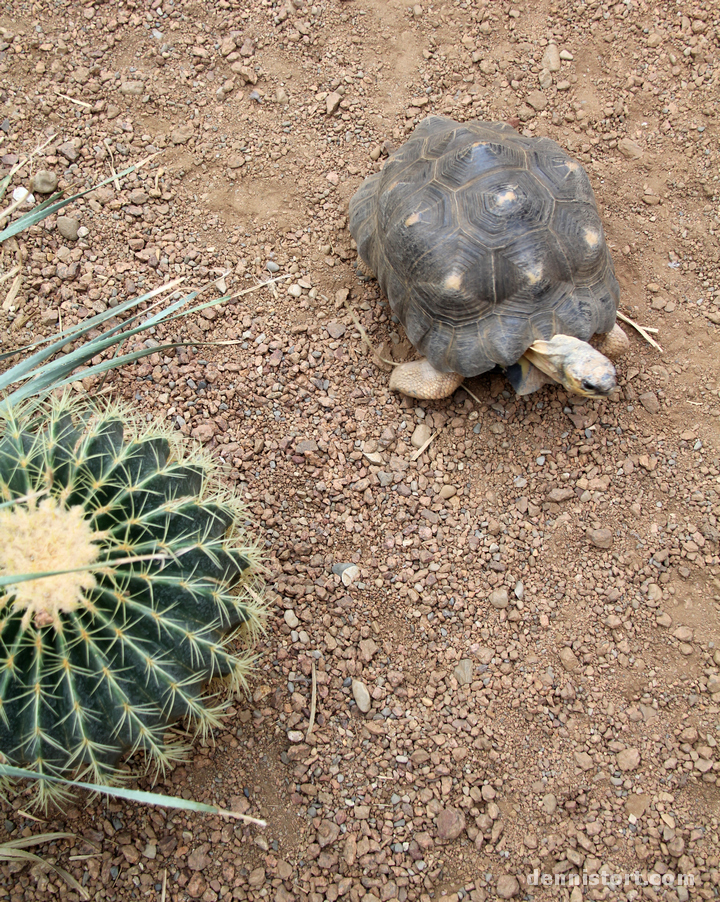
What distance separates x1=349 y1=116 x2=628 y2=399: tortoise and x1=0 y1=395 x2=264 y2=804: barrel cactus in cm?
147

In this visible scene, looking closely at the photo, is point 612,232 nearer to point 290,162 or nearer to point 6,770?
point 290,162

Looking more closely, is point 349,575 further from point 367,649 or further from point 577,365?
point 577,365

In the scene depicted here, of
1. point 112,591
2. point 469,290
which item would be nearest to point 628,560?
point 469,290

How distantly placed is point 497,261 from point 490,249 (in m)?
0.06

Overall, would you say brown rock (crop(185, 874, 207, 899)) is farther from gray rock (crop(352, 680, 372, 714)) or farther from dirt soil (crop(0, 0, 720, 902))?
gray rock (crop(352, 680, 372, 714))

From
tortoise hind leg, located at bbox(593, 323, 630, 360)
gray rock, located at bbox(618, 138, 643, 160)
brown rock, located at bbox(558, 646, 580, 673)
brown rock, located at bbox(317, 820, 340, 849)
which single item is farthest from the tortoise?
brown rock, located at bbox(317, 820, 340, 849)

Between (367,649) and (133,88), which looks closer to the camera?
(367,649)

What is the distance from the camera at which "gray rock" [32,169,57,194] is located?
3.43 meters

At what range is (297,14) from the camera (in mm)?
3756

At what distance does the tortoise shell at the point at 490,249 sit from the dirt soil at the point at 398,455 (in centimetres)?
39

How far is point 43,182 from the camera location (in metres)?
3.43

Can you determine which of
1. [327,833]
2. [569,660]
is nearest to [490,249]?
[569,660]

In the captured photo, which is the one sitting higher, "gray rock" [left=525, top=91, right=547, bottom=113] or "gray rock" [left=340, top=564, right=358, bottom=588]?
"gray rock" [left=525, top=91, right=547, bottom=113]

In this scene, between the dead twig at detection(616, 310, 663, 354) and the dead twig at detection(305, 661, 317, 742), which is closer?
the dead twig at detection(305, 661, 317, 742)
